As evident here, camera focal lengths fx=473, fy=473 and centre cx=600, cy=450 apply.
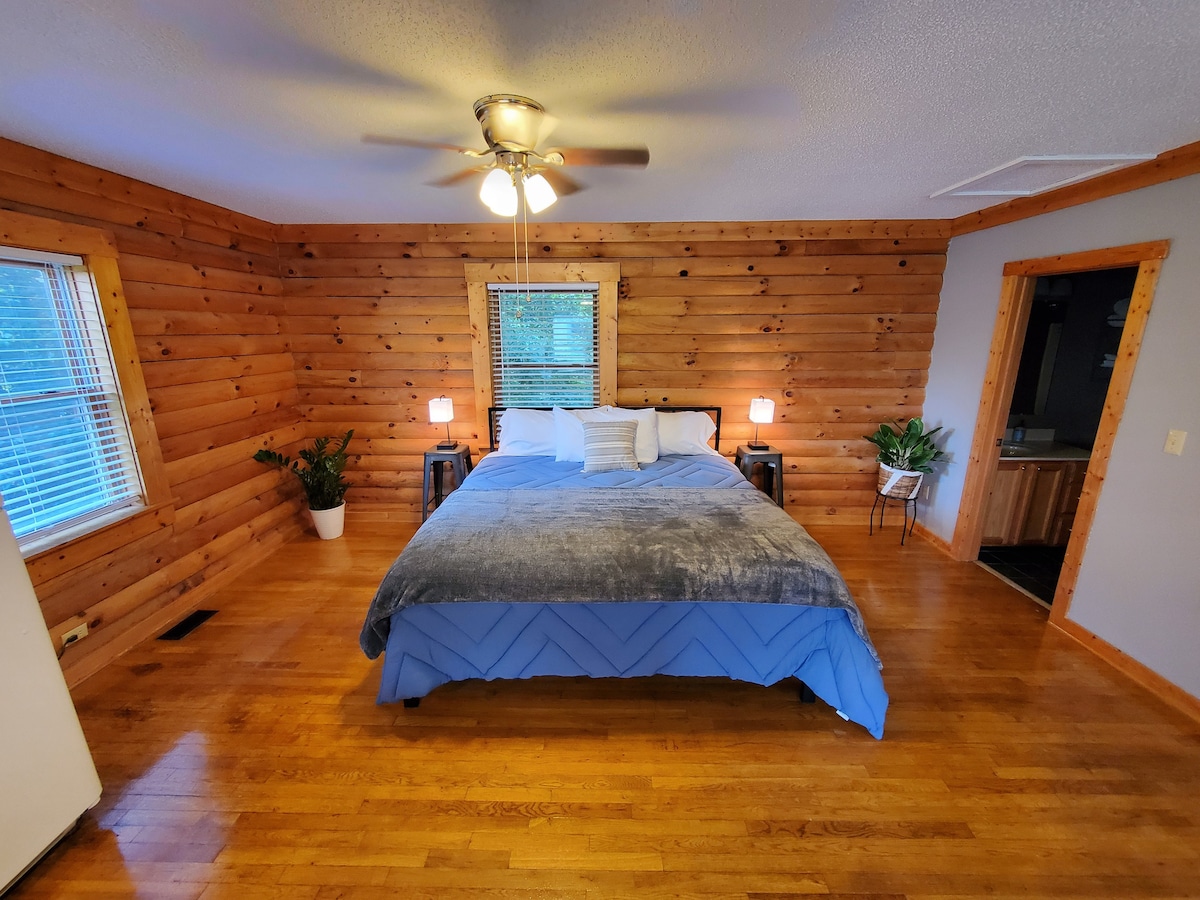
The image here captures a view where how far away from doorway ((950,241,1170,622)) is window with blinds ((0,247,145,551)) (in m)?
4.88

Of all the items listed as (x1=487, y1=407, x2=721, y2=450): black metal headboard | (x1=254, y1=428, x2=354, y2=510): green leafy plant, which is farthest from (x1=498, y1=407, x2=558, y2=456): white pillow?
(x1=254, y1=428, x2=354, y2=510): green leafy plant

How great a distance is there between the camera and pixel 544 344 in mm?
3717

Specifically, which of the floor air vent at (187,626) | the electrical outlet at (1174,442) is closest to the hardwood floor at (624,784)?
the floor air vent at (187,626)

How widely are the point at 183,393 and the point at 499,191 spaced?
92.7 inches

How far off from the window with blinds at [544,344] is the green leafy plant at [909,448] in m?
2.18

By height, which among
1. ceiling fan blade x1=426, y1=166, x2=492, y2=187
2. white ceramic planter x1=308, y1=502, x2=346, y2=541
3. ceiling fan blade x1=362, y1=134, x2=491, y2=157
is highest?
ceiling fan blade x1=426, y1=166, x2=492, y2=187

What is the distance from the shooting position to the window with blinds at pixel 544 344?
3.63m

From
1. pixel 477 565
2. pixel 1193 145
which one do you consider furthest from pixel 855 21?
pixel 477 565

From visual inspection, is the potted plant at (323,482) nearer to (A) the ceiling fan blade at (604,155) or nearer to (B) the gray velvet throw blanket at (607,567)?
(B) the gray velvet throw blanket at (607,567)

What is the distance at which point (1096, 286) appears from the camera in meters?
3.38

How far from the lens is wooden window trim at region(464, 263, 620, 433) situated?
3523 mm

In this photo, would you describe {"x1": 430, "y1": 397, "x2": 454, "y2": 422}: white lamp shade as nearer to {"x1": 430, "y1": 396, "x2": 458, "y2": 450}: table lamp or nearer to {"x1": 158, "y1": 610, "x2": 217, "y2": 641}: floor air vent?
{"x1": 430, "y1": 396, "x2": 458, "y2": 450}: table lamp

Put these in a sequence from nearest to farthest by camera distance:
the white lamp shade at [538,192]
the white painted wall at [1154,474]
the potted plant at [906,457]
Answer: the white lamp shade at [538,192]
the white painted wall at [1154,474]
the potted plant at [906,457]

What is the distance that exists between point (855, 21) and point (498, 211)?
1.19m
